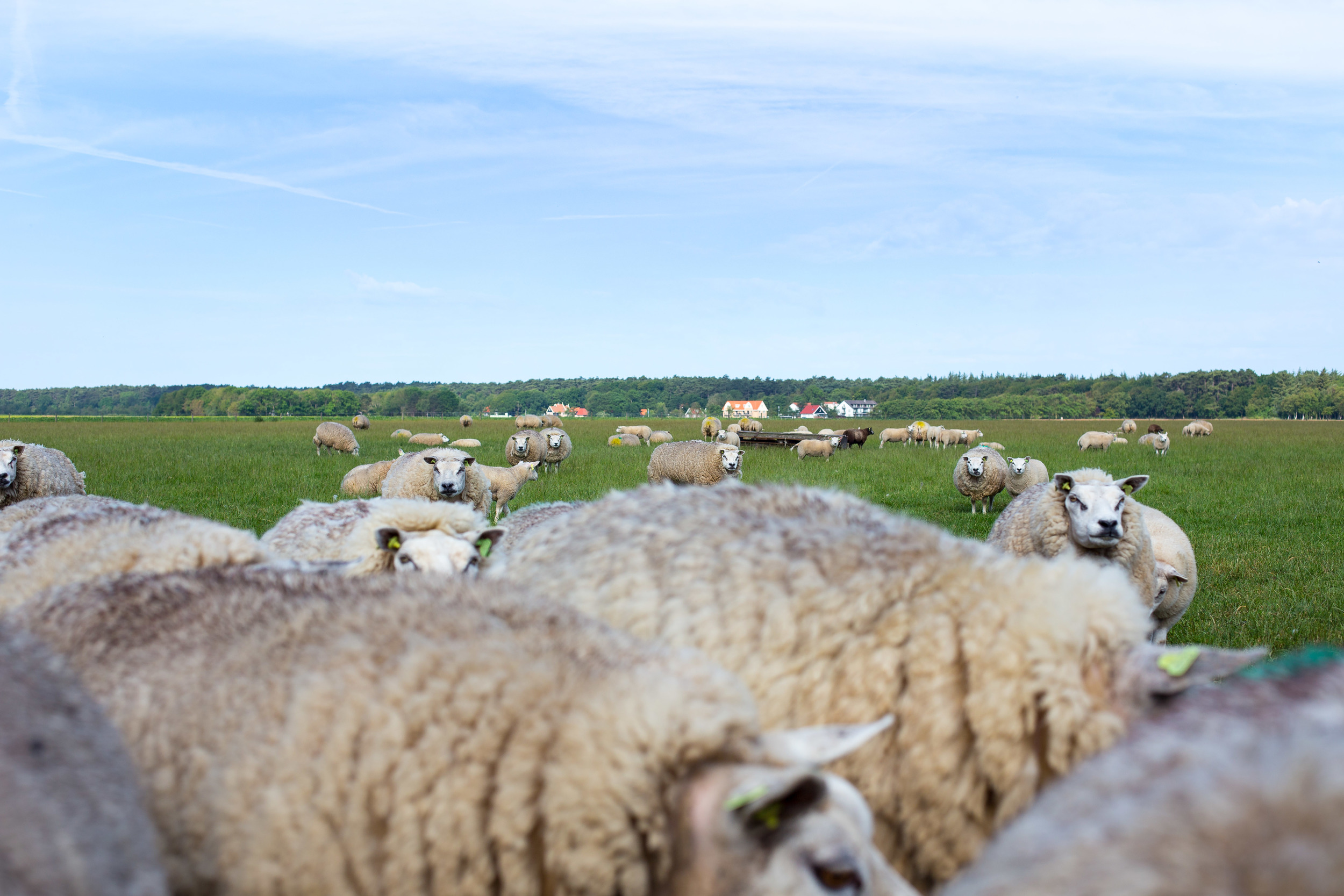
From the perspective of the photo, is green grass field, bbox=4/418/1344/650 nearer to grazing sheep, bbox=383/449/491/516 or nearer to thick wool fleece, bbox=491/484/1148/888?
thick wool fleece, bbox=491/484/1148/888

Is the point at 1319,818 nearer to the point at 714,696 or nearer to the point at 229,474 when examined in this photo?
the point at 714,696

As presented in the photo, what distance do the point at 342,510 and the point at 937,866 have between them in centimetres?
598

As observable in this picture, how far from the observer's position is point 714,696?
2137 millimetres

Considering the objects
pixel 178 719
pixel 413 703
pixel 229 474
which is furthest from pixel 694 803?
pixel 229 474

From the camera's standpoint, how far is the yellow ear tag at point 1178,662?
230cm

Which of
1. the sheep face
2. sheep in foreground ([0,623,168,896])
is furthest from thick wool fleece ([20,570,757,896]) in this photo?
the sheep face

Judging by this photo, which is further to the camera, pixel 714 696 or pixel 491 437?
pixel 491 437

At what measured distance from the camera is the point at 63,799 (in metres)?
1.70

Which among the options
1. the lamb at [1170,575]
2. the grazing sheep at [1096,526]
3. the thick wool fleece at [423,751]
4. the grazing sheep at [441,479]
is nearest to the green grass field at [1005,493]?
the lamb at [1170,575]

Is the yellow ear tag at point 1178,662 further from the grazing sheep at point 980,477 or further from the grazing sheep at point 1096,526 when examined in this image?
the grazing sheep at point 980,477

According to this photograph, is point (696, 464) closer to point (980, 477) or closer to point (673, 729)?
point (980, 477)

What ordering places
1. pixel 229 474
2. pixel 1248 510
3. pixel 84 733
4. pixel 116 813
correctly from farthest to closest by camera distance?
pixel 229 474
pixel 1248 510
pixel 84 733
pixel 116 813

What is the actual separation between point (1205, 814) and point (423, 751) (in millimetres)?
1576

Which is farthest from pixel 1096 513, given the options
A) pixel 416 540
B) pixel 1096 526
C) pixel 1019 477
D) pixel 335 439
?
pixel 335 439
